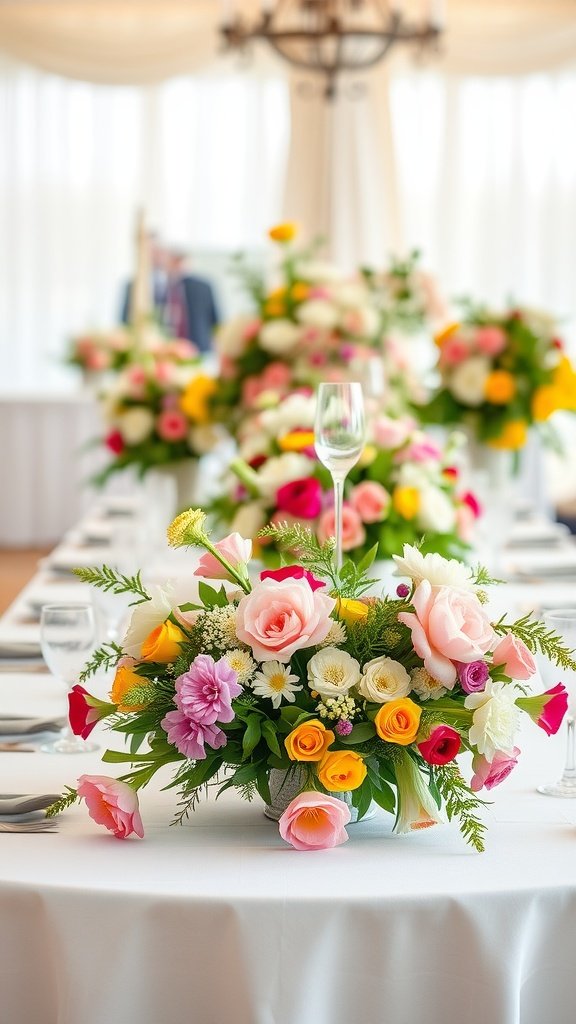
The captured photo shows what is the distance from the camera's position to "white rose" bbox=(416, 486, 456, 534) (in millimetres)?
2588

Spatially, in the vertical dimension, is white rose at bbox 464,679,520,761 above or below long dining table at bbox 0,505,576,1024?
above

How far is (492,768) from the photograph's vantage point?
1.38 metres

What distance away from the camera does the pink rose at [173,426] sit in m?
3.62

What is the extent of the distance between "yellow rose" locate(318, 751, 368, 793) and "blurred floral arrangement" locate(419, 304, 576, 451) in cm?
217

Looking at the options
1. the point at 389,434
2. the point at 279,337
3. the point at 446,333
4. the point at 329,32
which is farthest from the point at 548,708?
the point at 329,32

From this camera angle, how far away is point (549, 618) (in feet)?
5.06

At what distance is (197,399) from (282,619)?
232cm

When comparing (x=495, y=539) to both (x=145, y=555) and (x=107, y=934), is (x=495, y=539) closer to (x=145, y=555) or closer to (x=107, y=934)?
(x=145, y=555)

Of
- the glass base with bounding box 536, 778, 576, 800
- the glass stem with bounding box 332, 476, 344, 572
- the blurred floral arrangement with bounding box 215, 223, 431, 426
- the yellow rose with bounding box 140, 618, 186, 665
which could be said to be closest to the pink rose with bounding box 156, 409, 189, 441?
the blurred floral arrangement with bounding box 215, 223, 431, 426

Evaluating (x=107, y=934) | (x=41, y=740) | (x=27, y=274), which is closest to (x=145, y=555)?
(x=41, y=740)

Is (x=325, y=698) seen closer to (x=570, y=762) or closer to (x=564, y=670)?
(x=564, y=670)

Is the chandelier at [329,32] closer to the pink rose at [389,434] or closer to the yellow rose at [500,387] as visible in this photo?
the yellow rose at [500,387]

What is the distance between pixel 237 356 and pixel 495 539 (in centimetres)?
88

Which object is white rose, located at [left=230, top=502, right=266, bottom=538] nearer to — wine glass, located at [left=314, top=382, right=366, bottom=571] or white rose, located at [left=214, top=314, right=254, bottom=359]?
wine glass, located at [left=314, top=382, right=366, bottom=571]
